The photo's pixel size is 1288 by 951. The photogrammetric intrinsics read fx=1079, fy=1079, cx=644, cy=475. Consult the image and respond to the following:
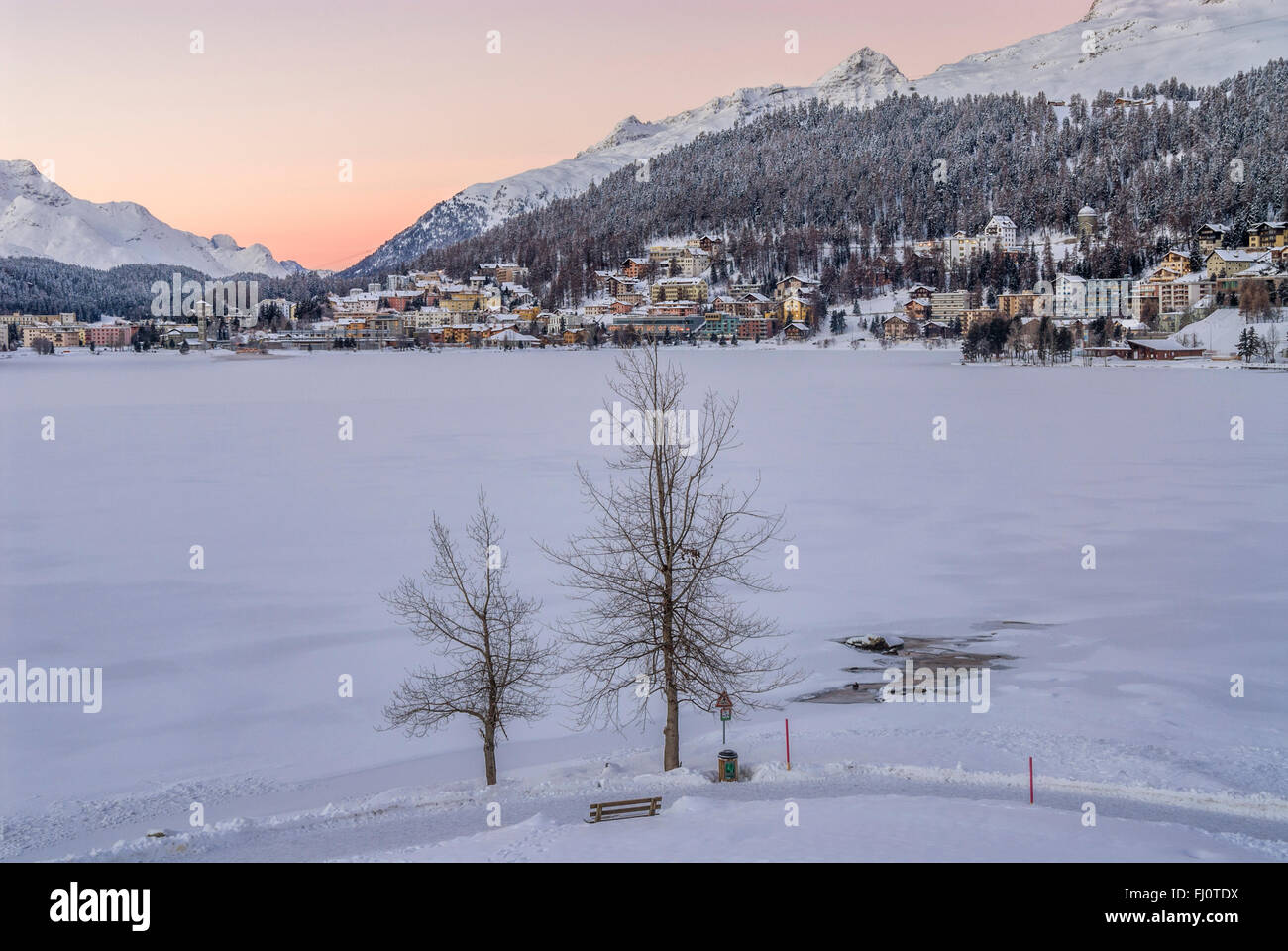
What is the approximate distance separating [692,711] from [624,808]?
335 centimetres

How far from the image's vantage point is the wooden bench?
29.7 feet

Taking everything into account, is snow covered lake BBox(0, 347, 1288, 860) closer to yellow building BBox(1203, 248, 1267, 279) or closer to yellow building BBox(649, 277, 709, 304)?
yellow building BBox(1203, 248, 1267, 279)

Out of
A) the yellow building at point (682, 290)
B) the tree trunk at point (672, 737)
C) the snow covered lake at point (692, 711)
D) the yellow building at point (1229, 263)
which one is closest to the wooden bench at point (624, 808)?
the snow covered lake at point (692, 711)

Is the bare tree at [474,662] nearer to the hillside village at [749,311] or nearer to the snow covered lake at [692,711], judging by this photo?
the snow covered lake at [692,711]

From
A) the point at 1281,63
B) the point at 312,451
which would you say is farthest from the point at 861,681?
the point at 1281,63

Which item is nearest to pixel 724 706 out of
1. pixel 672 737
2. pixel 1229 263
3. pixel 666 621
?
pixel 672 737

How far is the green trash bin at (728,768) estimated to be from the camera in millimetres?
9906

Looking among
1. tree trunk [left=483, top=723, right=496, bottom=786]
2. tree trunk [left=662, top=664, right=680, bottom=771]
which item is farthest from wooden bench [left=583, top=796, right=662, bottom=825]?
tree trunk [left=483, top=723, right=496, bottom=786]

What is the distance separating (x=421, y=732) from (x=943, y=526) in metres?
11.7

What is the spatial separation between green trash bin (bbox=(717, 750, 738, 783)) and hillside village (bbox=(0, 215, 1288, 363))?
55902 millimetres

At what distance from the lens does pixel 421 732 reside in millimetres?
11516

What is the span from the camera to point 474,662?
36.6 feet
